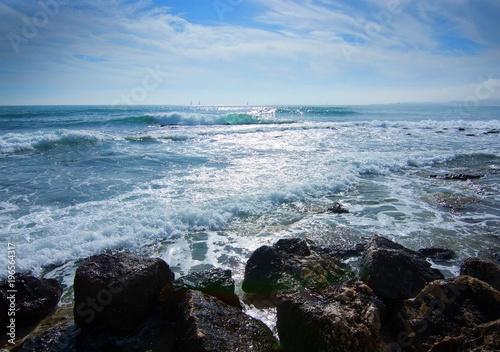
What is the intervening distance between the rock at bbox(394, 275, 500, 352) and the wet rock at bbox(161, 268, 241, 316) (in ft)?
7.00

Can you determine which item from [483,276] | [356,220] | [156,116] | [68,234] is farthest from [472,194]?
[156,116]

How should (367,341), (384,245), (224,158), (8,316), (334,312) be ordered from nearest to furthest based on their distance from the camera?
(367,341), (334,312), (8,316), (384,245), (224,158)

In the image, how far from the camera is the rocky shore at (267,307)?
313 cm

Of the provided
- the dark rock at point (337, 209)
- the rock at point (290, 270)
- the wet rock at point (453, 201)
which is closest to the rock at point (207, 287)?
the rock at point (290, 270)

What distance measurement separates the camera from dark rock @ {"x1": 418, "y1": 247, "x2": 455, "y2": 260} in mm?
5548

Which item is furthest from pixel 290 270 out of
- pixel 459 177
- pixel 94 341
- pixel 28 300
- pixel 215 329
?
pixel 459 177

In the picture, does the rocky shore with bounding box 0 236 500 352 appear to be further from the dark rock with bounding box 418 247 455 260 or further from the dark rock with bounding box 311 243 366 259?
the dark rock with bounding box 418 247 455 260

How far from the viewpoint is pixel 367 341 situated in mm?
3006

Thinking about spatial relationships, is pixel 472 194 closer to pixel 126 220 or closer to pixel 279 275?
pixel 279 275

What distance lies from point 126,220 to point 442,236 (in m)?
6.97

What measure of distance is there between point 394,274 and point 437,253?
204cm

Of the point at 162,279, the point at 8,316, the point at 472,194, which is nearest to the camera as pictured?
the point at 8,316

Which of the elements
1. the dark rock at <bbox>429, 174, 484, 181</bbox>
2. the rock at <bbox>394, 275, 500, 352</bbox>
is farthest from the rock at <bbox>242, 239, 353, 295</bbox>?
the dark rock at <bbox>429, 174, 484, 181</bbox>

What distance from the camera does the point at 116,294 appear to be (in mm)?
3678
